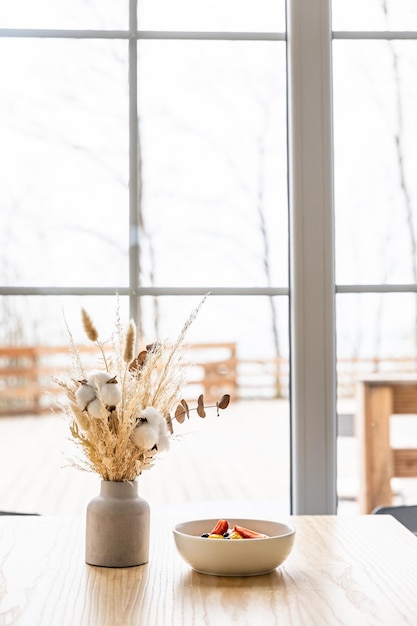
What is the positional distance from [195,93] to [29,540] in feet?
5.68

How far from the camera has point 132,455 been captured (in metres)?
1.77

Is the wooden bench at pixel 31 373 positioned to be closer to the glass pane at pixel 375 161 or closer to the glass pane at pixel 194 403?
the glass pane at pixel 194 403

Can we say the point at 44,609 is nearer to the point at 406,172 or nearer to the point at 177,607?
the point at 177,607

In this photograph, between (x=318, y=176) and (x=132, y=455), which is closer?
(x=132, y=455)

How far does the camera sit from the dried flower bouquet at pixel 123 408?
1736 millimetres

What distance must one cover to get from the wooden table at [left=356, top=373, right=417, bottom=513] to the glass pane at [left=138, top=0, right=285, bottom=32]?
1328 mm

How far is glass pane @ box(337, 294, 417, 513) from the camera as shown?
9.87 ft

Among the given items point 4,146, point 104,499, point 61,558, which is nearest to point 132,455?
point 104,499

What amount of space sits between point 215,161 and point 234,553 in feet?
5.63

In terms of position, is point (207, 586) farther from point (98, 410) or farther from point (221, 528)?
point (98, 410)

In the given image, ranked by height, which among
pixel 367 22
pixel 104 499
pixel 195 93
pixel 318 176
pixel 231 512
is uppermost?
pixel 367 22

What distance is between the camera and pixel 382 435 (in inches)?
119

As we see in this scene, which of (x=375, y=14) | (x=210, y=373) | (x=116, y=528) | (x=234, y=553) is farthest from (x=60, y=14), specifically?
(x=234, y=553)

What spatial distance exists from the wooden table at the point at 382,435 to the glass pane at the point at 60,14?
1.58 meters
